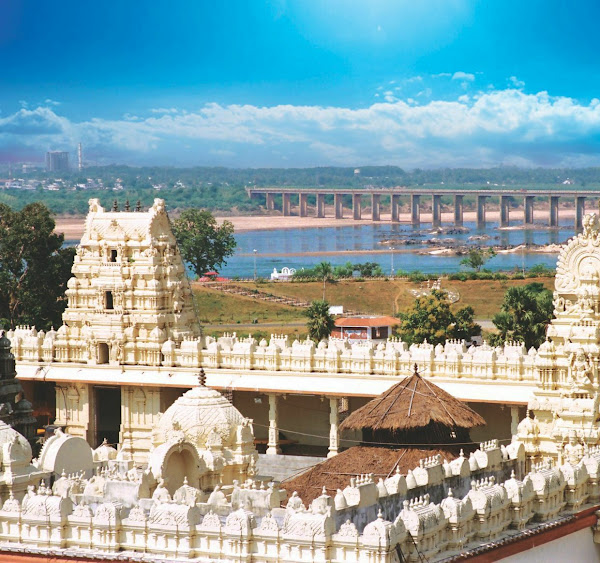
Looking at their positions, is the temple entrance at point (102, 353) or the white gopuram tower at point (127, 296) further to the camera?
the temple entrance at point (102, 353)

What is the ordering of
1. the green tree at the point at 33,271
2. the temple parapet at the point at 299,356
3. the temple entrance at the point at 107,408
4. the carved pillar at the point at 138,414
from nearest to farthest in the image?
1. the temple parapet at the point at 299,356
2. the carved pillar at the point at 138,414
3. the temple entrance at the point at 107,408
4. the green tree at the point at 33,271

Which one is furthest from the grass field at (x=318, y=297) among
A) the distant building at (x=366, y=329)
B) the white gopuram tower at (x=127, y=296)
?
the white gopuram tower at (x=127, y=296)

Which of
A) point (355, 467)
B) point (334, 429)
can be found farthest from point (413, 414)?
point (334, 429)

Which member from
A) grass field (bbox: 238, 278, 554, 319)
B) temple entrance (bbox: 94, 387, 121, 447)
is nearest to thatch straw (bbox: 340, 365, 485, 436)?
temple entrance (bbox: 94, 387, 121, 447)

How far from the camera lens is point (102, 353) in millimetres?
50812

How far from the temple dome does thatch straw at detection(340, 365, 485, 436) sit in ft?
8.20

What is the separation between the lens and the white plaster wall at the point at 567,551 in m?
28.4

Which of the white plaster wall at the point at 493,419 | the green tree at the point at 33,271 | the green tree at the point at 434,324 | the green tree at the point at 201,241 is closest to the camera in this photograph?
the white plaster wall at the point at 493,419

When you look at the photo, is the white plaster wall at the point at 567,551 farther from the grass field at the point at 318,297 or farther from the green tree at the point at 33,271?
the grass field at the point at 318,297

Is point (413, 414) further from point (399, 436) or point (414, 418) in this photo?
point (399, 436)

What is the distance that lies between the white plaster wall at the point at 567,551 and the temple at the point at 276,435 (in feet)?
0.18

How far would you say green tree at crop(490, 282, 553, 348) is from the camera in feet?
190

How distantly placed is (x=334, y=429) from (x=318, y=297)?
146 ft

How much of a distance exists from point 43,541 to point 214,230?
76.3 meters
